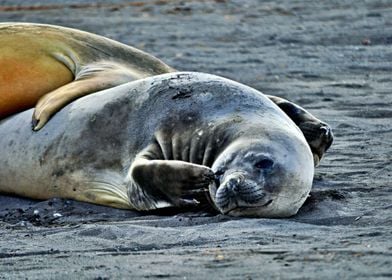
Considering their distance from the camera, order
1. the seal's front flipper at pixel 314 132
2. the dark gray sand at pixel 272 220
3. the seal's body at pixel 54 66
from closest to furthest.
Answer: the dark gray sand at pixel 272 220 → the seal's front flipper at pixel 314 132 → the seal's body at pixel 54 66

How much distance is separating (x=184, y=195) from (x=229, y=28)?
7.27 meters

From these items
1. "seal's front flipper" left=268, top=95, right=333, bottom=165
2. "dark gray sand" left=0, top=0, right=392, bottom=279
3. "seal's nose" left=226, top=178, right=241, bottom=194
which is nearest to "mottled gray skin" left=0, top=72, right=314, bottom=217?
"seal's nose" left=226, top=178, right=241, bottom=194

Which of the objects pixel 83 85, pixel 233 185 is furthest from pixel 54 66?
pixel 233 185

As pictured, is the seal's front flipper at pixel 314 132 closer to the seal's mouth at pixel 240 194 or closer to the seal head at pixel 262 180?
the seal head at pixel 262 180

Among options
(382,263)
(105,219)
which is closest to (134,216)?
(105,219)

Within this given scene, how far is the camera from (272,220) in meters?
5.66

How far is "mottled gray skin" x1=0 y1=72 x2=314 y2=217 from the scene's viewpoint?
579cm

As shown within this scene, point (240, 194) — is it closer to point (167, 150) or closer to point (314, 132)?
point (167, 150)

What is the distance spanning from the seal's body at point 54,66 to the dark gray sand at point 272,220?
0.70 meters

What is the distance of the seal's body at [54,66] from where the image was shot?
714 centimetres

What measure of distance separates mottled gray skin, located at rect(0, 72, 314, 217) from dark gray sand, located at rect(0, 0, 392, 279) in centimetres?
11

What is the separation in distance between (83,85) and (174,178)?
129 cm

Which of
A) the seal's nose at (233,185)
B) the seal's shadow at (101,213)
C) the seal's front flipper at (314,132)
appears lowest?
the seal's shadow at (101,213)

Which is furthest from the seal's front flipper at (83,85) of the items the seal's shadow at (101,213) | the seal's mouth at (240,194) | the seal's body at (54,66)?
the seal's mouth at (240,194)
